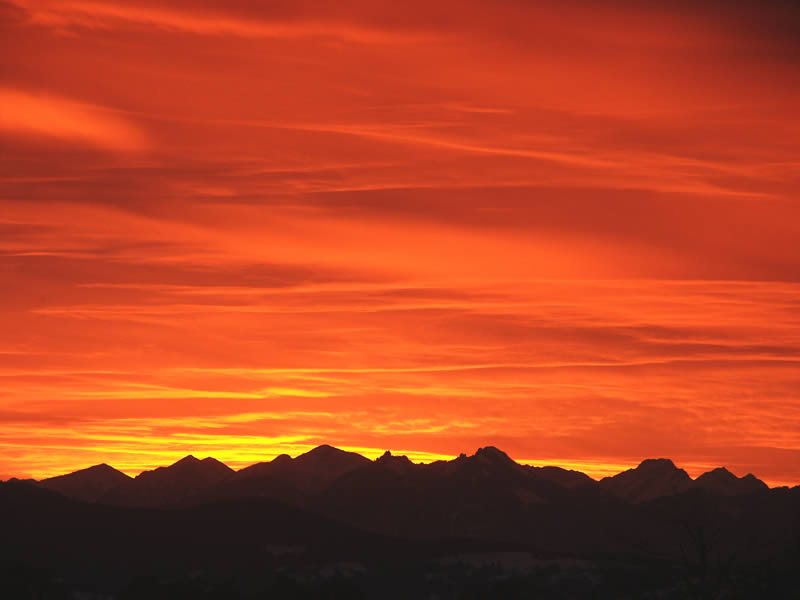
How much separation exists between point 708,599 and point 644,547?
1161 centimetres

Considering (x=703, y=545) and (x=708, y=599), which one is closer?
(x=703, y=545)

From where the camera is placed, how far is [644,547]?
5768 inches

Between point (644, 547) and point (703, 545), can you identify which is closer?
point (703, 545)

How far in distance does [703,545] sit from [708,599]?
60.9ft

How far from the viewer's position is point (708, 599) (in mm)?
151125

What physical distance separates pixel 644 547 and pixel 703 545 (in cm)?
1193

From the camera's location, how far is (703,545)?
445 feet
